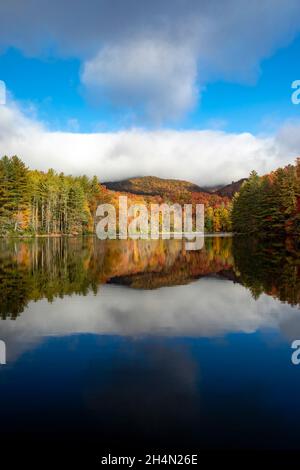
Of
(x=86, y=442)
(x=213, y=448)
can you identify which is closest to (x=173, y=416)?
(x=213, y=448)

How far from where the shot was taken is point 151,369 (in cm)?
663

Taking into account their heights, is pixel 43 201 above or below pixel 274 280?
above

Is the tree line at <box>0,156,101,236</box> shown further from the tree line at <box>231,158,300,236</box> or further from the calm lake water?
the calm lake water

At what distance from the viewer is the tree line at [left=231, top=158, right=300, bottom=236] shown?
5247cm

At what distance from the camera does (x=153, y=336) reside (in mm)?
8609

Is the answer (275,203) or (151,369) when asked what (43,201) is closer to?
(275,203)

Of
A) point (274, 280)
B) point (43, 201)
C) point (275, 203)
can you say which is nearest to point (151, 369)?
point (274, 280)

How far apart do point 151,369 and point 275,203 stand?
2119 inches

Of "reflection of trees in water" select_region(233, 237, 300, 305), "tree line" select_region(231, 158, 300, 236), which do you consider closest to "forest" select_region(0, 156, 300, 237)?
"tree line" select_region(231, 158, 300, 236)

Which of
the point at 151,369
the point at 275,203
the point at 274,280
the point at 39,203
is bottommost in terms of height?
the point at 151,369

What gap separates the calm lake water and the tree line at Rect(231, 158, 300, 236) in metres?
41.6

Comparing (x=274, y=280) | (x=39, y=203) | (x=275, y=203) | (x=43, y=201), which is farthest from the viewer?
(x=39, y=203)
